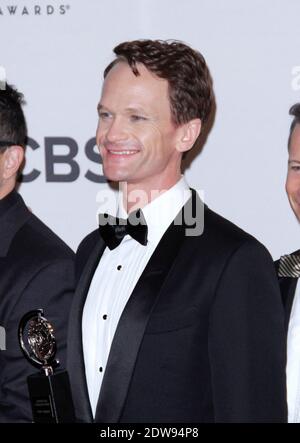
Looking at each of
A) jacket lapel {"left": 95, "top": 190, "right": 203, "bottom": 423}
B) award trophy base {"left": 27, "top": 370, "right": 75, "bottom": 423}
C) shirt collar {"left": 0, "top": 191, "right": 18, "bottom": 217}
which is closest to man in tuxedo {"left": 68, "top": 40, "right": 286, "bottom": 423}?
jacket lapel {"left": 95, "top": 190, "right": 203, "bottom": 423}

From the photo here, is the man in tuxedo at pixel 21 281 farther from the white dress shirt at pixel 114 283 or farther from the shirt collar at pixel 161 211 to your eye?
the shirt collar at pixel 161 211

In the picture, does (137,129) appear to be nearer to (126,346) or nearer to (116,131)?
(116,131)

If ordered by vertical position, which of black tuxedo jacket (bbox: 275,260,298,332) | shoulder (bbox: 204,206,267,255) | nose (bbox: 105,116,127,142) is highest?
nose (bbox: 105,116,127,142)

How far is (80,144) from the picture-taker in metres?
2.98

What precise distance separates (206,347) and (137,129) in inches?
22.8

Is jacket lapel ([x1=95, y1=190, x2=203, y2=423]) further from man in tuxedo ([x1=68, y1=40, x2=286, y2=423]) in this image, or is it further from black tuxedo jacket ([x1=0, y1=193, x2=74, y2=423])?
black tuxedo jacket ([x1=0, y1=193, x2=74, y2=423])

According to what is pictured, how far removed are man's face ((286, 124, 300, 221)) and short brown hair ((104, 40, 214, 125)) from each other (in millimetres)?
298

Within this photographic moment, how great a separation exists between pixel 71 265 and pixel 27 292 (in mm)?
152

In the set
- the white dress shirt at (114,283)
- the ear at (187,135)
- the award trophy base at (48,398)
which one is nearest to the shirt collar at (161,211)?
the white dress shirt at (114,283)

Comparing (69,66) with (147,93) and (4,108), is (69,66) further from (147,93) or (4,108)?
(147,93)

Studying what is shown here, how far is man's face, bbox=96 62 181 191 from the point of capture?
7.10 feet

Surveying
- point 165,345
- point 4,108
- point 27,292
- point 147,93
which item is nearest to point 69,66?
point 4,108

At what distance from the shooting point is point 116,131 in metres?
2.16
